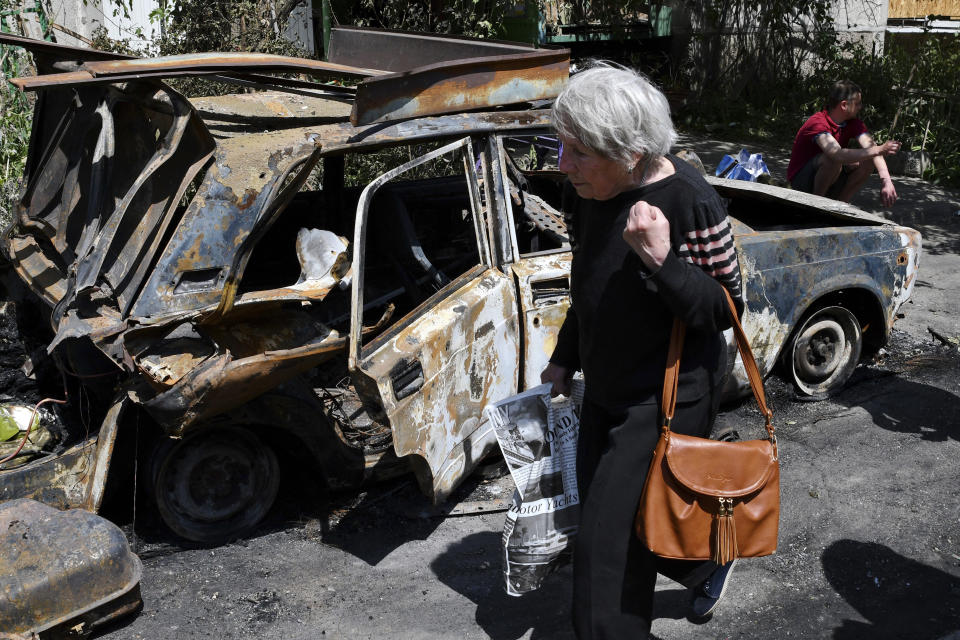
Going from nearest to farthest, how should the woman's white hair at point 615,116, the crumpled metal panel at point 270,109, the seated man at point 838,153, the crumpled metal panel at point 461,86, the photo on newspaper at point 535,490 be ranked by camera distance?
1. the woman's white hair at point 615,116
2. the photo on newspaper at point 535,490
3. the crumpled metal panel at point 461,86
4. the crumpled metal panel at point 270,109
5. the seated man at point 838,153

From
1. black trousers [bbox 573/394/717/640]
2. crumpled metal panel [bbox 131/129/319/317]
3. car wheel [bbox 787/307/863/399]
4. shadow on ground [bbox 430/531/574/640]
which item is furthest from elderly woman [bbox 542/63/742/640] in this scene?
car wheel [bbox 787/307/863/399]

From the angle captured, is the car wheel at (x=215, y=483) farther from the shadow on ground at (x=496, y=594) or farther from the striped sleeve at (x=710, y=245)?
the striped sleeve at (x=710, y=245)

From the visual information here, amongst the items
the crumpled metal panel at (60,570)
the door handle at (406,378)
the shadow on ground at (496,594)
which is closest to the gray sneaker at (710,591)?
the shadow on ground at (496,594)

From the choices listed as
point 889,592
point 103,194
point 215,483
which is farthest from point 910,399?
point 103,194

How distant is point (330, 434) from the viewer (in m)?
3.69

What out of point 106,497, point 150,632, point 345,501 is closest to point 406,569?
point 345,501

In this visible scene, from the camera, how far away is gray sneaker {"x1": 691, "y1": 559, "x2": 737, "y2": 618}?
2.93 metres

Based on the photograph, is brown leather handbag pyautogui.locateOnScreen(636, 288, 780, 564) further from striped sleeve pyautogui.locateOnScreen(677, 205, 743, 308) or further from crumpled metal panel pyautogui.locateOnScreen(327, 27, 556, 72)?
crumpled metal panel pyautogui.locateOnScreen(327, 27, 556, 72)

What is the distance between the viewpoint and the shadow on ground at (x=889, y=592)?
3.18 m

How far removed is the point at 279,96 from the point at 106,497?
7.68 ft

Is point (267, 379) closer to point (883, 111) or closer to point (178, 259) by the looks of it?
point (178, 259)

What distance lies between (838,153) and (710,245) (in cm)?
501

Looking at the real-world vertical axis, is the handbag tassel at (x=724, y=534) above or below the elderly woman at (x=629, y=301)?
below

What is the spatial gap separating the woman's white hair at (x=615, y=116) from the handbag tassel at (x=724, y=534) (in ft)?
3.18
